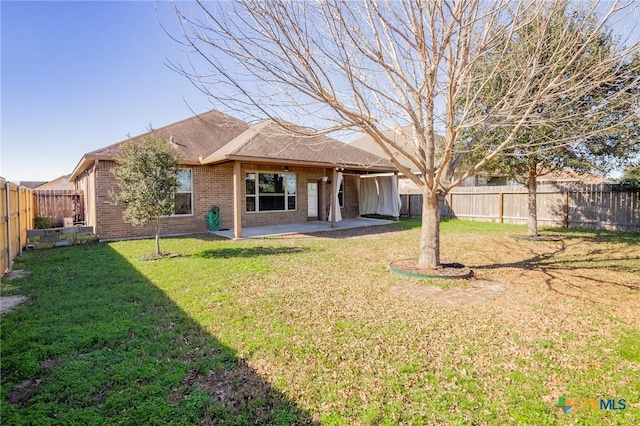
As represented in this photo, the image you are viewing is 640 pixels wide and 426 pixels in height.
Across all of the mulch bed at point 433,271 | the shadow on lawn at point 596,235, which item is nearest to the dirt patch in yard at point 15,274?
the mulch bed at point 433,271

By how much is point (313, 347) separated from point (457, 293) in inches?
118

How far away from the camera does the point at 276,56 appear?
191 inches

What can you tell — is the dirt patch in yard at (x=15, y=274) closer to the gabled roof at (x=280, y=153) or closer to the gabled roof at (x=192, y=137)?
the gabled roof at (x=192, y=137)

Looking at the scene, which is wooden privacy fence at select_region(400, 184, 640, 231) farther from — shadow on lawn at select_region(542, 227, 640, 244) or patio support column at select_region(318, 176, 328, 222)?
patio support column at select_region(318, 176, 328, 222)

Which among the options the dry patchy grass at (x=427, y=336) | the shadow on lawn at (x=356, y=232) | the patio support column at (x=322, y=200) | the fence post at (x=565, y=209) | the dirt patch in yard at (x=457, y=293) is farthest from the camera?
the patio support column at (x=322, y=200)

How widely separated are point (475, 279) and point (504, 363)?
129 inches

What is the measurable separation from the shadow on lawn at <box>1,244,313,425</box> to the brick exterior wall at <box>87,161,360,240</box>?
6262 mm

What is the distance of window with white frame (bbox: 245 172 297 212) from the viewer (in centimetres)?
1380

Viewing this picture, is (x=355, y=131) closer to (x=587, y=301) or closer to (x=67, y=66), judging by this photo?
(x=587, y=301)

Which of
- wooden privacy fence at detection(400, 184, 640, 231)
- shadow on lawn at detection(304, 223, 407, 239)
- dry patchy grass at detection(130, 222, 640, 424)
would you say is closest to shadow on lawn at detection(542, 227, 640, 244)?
wooden privacy fence at detection(400, 184, 640, 231)

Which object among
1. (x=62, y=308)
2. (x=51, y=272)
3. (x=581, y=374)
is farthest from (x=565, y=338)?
(x=51, y=272)

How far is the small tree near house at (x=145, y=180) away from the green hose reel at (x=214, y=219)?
4.52 metres

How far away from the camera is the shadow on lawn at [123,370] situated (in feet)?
8.45

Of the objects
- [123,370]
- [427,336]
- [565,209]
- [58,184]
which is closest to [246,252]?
[123,370]
